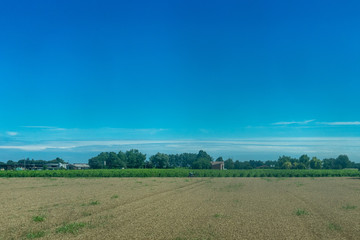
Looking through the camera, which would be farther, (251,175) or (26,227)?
(251,175)

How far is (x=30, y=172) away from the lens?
→ 265ft

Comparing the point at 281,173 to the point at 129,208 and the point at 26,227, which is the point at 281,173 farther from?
the point at 26,227

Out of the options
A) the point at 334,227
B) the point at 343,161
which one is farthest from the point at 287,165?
the point at 334,227

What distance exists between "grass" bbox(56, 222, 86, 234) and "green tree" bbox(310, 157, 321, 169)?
A: 16448 cm

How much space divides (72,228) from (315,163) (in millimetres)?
165729

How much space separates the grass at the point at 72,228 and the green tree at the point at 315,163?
16448 cm

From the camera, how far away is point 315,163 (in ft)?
534

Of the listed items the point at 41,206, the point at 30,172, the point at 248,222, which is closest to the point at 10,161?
the point at 30,172

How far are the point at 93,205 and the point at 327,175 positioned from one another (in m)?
83.8

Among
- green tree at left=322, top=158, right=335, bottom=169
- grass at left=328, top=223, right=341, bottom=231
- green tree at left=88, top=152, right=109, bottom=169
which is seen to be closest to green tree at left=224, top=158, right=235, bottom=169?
green tree at left=322, top=158, right=335, bottom=169

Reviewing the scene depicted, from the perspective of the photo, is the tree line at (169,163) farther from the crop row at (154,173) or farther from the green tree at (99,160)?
the crop row at (154,173)

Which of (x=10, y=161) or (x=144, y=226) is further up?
(x=10, y=161)

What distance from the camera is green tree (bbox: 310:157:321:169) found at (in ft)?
533

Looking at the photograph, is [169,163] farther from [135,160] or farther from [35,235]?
[35,235]
